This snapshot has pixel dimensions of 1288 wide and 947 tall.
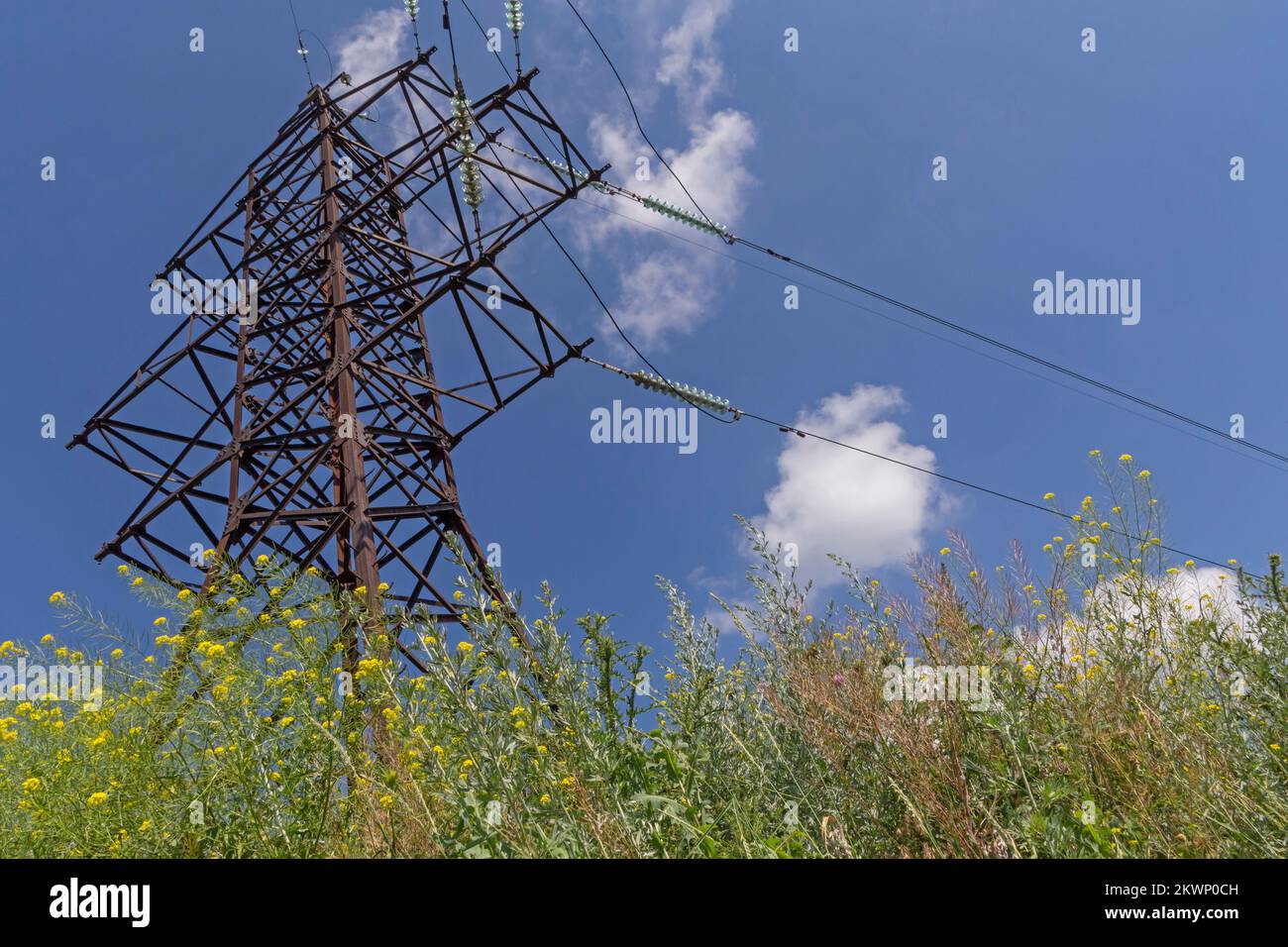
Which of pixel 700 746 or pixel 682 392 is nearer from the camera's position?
pixel 700 746

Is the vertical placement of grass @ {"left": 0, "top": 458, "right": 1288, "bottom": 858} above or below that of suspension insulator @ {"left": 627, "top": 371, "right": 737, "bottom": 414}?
below

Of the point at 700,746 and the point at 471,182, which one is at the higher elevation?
the point at 471,182

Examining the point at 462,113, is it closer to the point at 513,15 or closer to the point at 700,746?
the point at 513,15

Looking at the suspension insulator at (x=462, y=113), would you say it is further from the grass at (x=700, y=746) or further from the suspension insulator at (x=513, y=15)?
the grass at (x=700, y=746)

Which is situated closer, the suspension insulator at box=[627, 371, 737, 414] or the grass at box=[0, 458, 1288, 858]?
the grass at box=[0, 458, 1288, 858]

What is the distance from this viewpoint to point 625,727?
3104 mm

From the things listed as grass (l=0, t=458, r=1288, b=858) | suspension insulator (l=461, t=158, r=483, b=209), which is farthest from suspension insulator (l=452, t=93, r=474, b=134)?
grass (l=0, t=458, r=1288, b=858)

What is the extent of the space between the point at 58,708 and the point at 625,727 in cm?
332

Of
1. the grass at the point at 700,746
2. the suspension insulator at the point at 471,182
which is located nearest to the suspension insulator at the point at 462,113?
the suspension insulator at the point at 471,182

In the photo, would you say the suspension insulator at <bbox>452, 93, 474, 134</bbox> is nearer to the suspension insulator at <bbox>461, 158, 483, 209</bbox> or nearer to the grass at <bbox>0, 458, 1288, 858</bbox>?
the suspension insulator at <bbox>461, 158, 483, 209</bbox>

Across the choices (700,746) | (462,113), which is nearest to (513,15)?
(462,113)

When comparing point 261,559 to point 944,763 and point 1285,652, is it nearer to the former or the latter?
point 944,763

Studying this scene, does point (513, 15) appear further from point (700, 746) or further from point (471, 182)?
point (700, 746)
